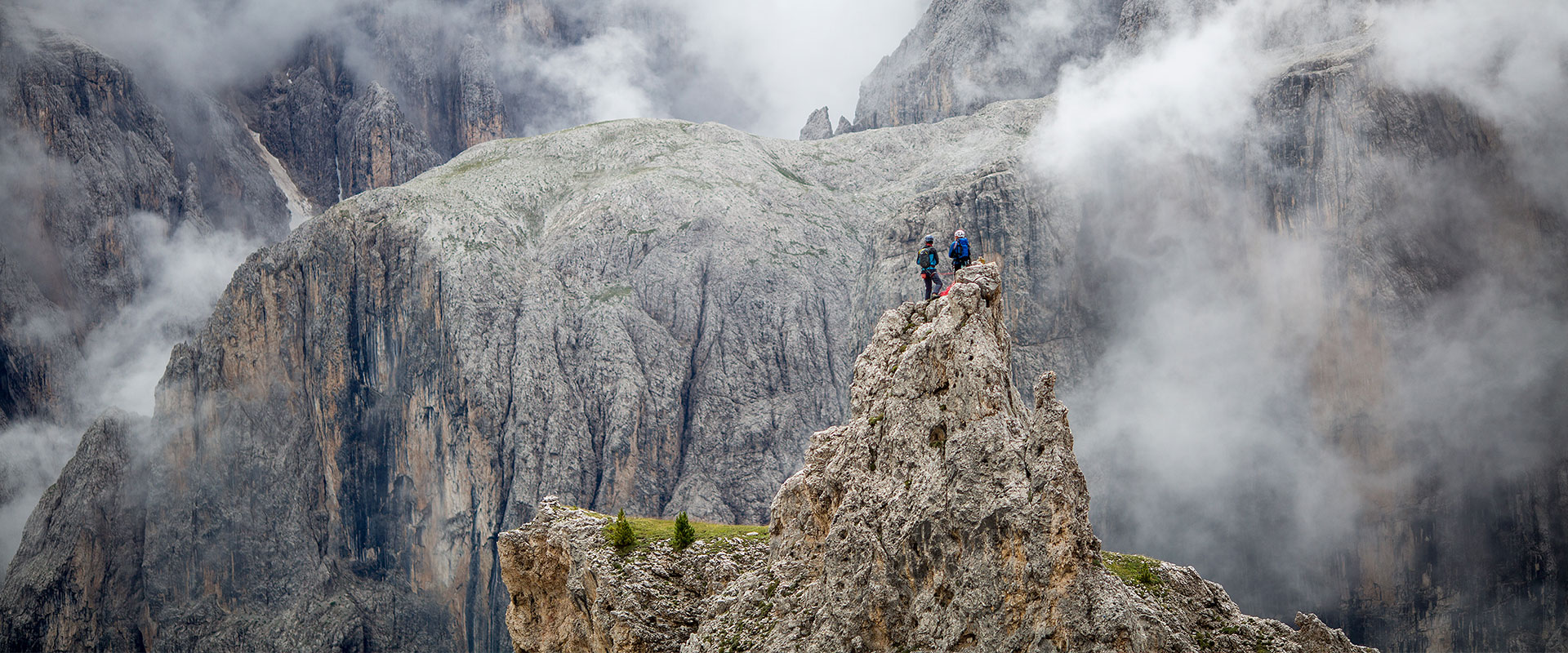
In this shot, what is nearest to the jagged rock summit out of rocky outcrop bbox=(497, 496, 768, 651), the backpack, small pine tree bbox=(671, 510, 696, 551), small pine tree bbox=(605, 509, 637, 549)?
rocky outcrop bbox=(497, 496, 768, 651)

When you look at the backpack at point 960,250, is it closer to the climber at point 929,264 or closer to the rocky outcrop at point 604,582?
the climber at point 929,264

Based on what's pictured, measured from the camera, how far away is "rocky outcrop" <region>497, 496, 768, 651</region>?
61.8 meters

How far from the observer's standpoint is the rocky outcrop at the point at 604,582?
203 feet

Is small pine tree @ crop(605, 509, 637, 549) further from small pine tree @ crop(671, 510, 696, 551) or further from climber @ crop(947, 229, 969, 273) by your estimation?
climber @ crop(947, 229, 969, 273)

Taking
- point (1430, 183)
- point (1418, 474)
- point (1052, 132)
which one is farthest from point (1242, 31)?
point (1418, 474)

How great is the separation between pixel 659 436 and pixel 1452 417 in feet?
390

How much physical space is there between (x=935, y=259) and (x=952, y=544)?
61.0 ft

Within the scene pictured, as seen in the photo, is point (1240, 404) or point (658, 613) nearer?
point (658, 613)

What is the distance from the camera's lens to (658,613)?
61969mm

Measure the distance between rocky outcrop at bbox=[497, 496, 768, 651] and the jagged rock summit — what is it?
74cm

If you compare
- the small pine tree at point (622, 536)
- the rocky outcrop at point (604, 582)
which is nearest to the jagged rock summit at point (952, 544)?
the rocky outcrop at point (604, 582)

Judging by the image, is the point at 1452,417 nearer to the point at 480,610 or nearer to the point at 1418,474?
the point at 1418,474

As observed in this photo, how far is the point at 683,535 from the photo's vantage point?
2653 inches

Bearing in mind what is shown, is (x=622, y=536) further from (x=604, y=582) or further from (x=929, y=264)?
(x=929, y=264)
